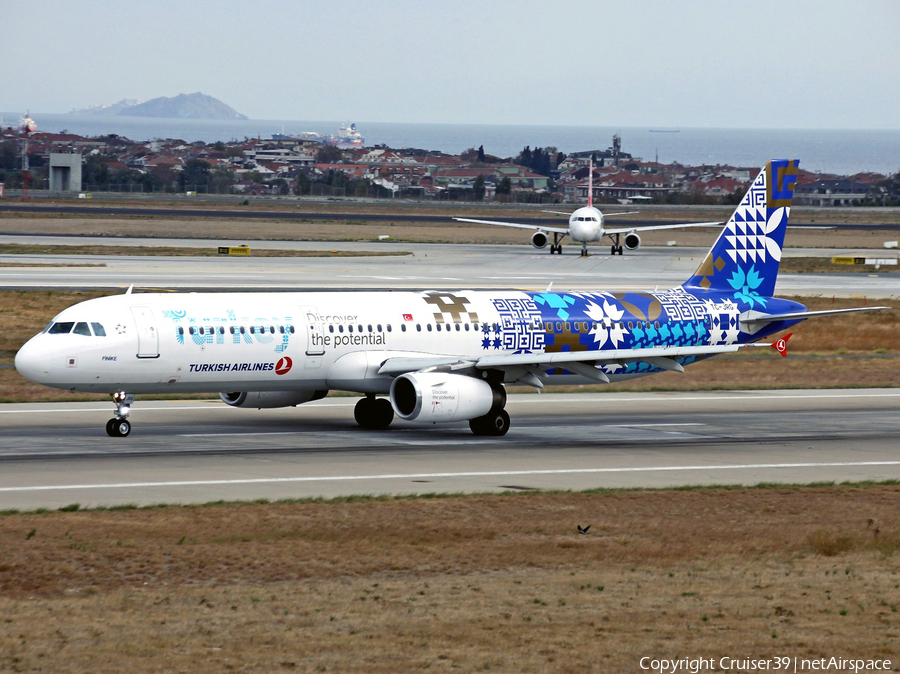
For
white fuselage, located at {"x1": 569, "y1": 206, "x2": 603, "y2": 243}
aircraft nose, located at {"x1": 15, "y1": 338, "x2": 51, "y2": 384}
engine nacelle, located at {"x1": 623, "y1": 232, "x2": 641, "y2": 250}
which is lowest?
aircraft nose, located at {"x1": 15, "y1": 338, "x2": 51, "y2": 384}

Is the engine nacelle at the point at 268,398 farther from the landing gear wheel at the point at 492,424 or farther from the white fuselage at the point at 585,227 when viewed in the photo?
the white fuselage at the point at 585,227

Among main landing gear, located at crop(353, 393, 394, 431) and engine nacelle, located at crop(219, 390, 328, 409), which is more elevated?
engine nacelle, located at crop(219, 390, 328, 409)

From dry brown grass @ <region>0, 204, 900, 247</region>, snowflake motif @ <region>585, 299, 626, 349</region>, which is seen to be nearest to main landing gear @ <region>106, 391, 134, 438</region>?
snowflake motif @ <region>585, 299, 626, 349</region>

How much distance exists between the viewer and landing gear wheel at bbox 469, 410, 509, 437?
3803 cm

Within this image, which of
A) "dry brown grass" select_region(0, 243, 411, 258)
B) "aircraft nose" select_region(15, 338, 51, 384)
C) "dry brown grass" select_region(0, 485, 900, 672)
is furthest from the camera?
"dry brown grass" select_region(0, 243, 411, 258)

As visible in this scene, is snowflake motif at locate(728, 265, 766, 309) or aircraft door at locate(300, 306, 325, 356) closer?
aircraft door at locate(300, 306, 325, 356)

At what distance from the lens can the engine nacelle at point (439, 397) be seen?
117ft

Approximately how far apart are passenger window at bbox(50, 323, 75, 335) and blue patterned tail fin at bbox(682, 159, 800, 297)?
70.3 feet

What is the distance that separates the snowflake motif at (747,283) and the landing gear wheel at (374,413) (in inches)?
540

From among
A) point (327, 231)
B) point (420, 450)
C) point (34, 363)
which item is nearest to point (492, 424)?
point (420, 450)

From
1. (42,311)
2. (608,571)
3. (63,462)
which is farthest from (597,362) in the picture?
(42,311)

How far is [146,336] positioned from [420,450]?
7957 millimetres

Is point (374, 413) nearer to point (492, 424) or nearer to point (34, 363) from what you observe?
point (492, 424)

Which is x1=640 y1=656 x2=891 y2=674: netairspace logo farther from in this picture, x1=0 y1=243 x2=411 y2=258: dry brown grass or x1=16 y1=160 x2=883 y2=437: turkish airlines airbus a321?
x1=0 y1=243 x2=411 y2=258: dry brown grass
